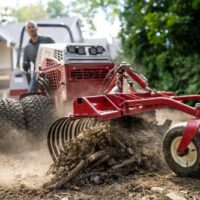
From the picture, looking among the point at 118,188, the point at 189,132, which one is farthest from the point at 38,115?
the point at 189,132

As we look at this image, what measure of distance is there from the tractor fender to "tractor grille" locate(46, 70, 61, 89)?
107 inches

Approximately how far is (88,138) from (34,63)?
3249 mm

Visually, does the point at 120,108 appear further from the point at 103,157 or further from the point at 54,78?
the point at 54,78

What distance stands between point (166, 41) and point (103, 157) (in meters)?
9.77

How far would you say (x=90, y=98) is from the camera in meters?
5.34

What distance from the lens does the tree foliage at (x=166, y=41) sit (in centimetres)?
1298

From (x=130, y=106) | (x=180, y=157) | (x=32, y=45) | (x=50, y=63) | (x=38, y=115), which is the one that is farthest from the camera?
(x=32, y=45)

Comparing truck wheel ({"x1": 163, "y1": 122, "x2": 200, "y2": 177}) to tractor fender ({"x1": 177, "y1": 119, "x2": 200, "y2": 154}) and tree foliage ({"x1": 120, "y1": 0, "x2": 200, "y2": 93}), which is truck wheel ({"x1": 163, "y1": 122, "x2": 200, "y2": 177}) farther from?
tree foliage ({"x1": 120, "y1": 0, "x2": 200, "y2": 93})

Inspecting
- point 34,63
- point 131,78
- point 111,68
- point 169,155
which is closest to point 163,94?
point 131,78

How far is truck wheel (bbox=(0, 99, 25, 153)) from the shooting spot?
6746 millimetres

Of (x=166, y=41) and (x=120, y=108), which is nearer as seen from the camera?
(x=120, y=108)

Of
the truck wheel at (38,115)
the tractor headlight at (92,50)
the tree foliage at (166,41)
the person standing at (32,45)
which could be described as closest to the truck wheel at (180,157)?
the truck wheel at (38,115)

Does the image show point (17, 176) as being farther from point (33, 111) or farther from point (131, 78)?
point (131, 78)

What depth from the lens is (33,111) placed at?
6.75 m
